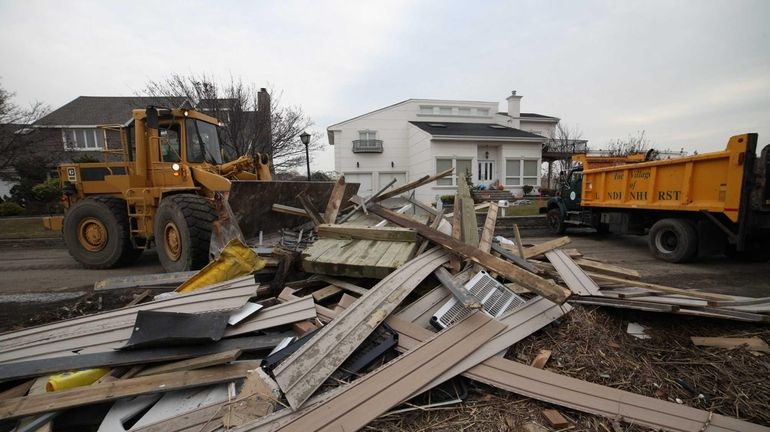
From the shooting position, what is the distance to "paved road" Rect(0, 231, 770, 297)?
4.84m

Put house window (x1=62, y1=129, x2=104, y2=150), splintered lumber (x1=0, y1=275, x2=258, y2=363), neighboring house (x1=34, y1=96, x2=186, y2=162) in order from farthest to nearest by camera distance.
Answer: house window (x1=62, y1=129, x2=104, y2=150), neighboring house (x1=34, y1=96, x2=186, y2=162), splintered lumber (x1=0, y1=275, x2=258, y2=363)

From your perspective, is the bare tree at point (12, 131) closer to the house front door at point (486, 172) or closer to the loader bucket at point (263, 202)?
the loader bucket at point (263, 202)

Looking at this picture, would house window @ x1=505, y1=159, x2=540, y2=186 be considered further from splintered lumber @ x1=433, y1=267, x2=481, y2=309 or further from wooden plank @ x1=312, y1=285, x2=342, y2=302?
wooden plank @ x1=312, y1=285, x2=342, y2=302

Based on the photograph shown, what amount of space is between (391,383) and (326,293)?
1.61 metres

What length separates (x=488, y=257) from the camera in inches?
133

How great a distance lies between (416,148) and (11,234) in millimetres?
21081

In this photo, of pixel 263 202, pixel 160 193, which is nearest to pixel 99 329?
pixel 263 202

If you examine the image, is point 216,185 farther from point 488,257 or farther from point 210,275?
point 488,257

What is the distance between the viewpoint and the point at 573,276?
12.5 ft

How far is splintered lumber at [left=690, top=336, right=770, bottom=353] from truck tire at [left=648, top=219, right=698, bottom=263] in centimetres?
431

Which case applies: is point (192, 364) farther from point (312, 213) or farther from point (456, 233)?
point (456, 233)

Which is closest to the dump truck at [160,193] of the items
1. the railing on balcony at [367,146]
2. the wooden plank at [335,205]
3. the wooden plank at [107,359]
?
the wooden plank at [335,205]

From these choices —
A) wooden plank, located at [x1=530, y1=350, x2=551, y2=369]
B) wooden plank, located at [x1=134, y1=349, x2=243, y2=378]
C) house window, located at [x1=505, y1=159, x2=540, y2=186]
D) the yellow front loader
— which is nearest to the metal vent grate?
wooden plank, located at [x1=530, y1=350, x2=551, y2=369]

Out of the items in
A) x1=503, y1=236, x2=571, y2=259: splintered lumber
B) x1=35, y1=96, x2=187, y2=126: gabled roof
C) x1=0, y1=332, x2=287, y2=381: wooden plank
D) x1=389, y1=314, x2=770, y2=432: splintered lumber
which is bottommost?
x1=389, y1=314, x2=770, y2=432: splintered lumber
